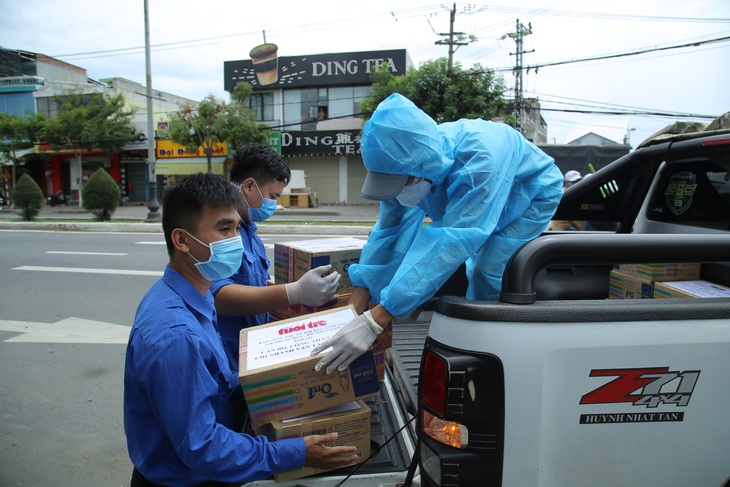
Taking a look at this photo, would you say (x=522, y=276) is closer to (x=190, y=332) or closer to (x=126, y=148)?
(x=190, y=332)

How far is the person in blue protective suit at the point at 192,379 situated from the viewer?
1427 mm

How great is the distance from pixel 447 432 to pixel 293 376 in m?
0.56

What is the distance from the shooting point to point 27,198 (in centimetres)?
1703

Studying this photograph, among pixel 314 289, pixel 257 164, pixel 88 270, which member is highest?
pixel 257 164

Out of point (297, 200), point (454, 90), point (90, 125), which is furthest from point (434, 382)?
point (90, 125)

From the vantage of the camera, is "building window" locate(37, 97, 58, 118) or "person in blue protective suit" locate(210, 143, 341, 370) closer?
"person in blue protective suit" locate(210, 143, 341, 370)

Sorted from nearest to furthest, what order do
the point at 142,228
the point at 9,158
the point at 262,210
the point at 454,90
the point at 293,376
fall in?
the point at 293,376 → the point at 262,210 → the point at 142,228 → the point at 454,90 → the point at 9,158

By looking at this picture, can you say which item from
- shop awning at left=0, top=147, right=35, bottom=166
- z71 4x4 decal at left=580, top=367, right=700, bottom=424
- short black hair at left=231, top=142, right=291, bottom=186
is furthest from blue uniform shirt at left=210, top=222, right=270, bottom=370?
shop awning at left=0, top=147, right=35, bottom=166

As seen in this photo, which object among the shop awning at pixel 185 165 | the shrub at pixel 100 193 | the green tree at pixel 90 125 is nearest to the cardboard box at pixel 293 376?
the shrub at pixel 100 193

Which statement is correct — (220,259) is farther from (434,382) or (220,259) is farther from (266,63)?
(266,63)

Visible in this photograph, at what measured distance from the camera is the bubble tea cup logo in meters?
28.4

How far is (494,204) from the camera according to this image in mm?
1823

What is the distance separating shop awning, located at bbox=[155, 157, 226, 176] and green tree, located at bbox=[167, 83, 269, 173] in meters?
4.06

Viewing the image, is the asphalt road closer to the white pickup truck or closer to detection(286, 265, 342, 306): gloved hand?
detection(286, 265, 342, 306): gloved hand
